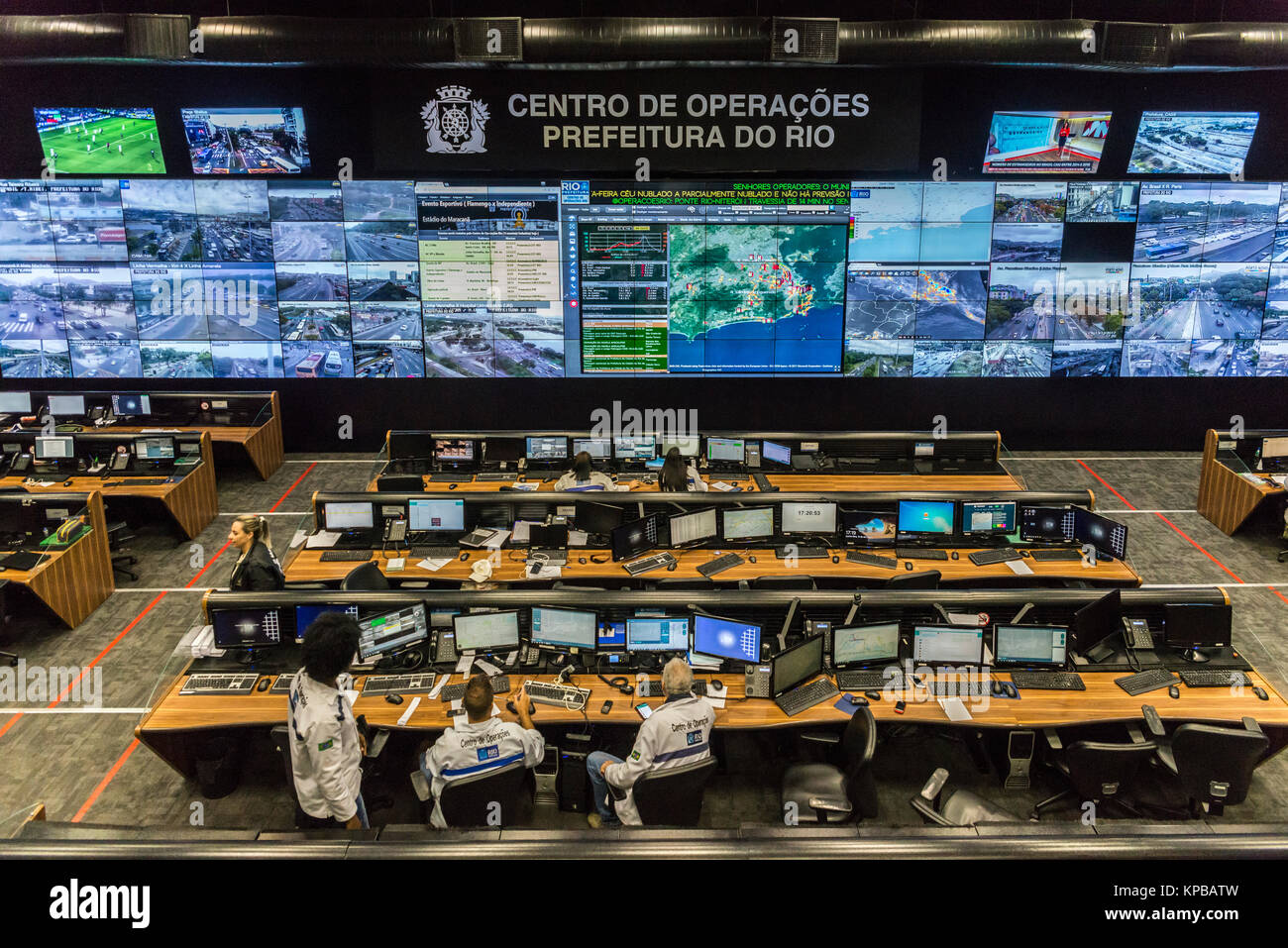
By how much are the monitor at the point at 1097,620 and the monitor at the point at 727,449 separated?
3.80 meters

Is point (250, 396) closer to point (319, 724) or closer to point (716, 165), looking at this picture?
point (716, 165)

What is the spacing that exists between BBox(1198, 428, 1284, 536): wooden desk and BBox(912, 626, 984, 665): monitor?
4716 mm

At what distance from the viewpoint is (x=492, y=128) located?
9680 millimetres

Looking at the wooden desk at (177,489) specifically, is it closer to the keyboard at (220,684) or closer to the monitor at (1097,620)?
the keyboard at (220,684)

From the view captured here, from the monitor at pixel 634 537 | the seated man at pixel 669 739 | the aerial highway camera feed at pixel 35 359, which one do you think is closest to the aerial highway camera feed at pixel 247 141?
the aerial highway camera feed at pixel 35 359

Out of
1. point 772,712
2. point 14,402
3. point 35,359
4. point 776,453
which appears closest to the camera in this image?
point 772,712

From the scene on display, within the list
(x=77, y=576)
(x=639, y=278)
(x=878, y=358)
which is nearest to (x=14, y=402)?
(x=77, y=576)

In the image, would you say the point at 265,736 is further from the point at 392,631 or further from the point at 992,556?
the point at 992,556

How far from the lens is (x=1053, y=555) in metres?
6.83

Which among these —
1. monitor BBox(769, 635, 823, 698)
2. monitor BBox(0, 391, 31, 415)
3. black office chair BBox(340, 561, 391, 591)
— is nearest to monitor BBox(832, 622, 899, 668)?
monitor BBox(769, 635, 823, 698)

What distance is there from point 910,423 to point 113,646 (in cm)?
847

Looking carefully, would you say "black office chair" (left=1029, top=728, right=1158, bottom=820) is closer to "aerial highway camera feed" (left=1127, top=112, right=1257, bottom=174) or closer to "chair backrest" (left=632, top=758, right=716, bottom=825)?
"chair backrest" (left=632, top=758, right=716, bottom=825)

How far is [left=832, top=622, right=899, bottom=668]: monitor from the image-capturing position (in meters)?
5.18

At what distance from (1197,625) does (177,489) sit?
8.15 metres
